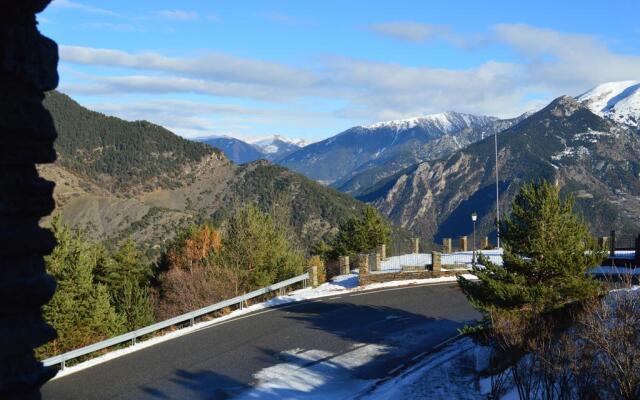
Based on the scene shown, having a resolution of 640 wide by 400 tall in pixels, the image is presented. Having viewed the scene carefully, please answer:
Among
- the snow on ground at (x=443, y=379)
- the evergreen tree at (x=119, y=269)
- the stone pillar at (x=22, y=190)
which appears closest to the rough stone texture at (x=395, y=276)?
the snow on ground at (x=443, y=379)

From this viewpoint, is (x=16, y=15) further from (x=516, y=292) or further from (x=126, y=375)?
(x=516, y=292)

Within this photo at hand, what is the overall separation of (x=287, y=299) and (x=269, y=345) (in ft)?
23.2

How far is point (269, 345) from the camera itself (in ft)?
56.8

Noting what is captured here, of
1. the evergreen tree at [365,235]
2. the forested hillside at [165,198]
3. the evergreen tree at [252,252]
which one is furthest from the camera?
the forested hillside at [165,198]

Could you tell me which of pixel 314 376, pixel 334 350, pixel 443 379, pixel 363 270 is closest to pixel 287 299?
pixel 363 270

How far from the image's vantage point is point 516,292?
48.4 ft

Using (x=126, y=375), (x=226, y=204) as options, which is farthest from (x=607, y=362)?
(x=226, y=204)

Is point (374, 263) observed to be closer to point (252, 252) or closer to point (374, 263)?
point (374, 263)

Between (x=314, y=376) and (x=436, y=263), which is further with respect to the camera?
(x=436, y=263)

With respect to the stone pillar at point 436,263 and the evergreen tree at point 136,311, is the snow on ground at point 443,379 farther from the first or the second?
the evergreen tree at point 136,311

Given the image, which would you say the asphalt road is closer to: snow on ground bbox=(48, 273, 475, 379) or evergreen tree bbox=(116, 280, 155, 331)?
snow on ground bbox=(48, 273, 475, 379)

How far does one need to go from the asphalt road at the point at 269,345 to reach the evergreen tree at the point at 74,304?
10671mm

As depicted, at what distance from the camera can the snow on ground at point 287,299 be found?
55.2ft

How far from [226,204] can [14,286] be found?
564ft
